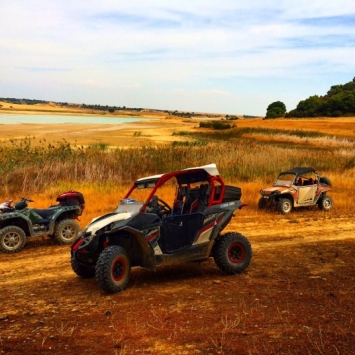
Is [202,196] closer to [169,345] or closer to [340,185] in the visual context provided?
[169,345]

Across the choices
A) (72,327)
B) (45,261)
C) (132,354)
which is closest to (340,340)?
(132,354)

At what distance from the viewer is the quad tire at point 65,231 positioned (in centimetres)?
1019

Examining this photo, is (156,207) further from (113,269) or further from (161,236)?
(113,269)

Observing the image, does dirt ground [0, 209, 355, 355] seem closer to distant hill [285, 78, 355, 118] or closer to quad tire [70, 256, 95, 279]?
quad tire [70, 256, 95, 279]

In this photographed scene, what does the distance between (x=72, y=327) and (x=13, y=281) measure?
256 cm

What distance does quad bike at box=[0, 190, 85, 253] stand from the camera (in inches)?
380

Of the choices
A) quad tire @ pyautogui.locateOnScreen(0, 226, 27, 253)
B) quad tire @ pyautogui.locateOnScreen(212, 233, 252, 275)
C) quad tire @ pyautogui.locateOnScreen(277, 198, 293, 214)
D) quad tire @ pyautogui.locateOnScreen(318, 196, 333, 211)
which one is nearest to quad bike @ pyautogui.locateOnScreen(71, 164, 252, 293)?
quad tire @ pyautogui.locateOnScreen(212, 233, 252, 275)

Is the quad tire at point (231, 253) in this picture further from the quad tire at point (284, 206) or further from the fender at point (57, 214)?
the quad tire at point (284, 206)

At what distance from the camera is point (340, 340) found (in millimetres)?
5043

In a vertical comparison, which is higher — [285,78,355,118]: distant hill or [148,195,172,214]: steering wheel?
[285,78,355,118]: distant hill

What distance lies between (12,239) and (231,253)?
183 inches

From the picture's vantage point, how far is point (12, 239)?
31.7ft

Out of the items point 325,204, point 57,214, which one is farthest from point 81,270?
point 325,204

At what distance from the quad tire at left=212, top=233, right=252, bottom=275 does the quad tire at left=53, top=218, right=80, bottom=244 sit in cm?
395
